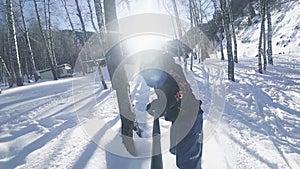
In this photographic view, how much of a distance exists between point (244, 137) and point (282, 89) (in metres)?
6.13

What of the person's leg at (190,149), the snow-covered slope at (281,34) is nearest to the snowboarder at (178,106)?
the person's leg at (190,149)

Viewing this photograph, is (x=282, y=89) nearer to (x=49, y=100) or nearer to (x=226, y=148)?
(x=226, y=148)

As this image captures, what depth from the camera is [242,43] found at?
45531mm

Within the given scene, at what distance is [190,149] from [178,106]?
51 centimetres

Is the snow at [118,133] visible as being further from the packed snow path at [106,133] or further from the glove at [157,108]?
the glove at [157,108]

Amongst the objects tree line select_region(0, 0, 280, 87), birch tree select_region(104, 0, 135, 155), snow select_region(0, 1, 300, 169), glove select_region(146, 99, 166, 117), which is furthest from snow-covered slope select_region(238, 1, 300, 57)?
glove select_region(146, 99, 166, 117)

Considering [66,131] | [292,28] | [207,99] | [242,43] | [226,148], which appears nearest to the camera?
[226,148]

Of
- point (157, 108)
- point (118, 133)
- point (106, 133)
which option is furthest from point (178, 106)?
point (106, 133)

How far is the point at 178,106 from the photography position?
108 inches

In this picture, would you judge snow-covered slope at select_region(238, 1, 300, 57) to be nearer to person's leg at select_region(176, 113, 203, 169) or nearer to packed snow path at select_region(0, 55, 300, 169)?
packed snow path at select_region(0, 55, 300, 169)

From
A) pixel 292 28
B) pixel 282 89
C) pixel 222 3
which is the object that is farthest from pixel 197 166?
pixel 292 28

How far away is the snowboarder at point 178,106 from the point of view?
2678mm

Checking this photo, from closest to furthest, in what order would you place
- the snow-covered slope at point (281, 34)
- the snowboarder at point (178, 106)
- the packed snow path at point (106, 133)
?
the snowboarder at point (178, 106)
the packed snow path at point (106, 133)
the snow-covered slope at point (281, 34)

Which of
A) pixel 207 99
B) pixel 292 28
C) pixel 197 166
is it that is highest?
pixel 292 28
